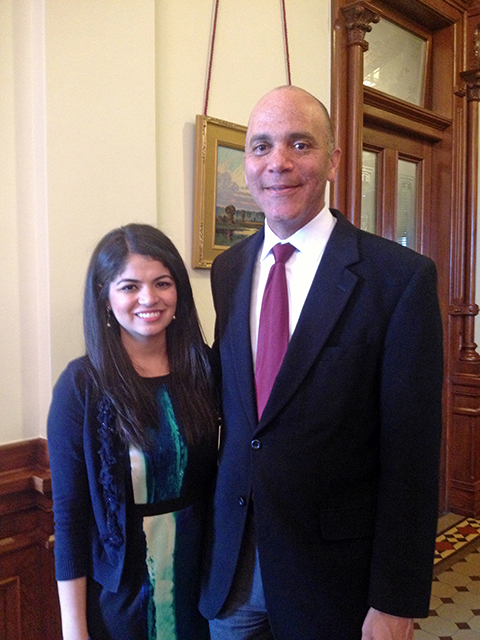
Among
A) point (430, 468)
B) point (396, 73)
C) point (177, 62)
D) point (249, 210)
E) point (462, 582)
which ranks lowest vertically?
point (462, 582)

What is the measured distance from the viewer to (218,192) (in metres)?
2.32

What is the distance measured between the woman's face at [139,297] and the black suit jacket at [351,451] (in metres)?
0.27

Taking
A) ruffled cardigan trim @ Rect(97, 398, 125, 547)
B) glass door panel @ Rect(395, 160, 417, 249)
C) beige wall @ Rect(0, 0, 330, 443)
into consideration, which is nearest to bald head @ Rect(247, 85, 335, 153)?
beige wall @ Rect(0, 0, 330, 443)

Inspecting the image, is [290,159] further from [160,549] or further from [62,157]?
[160,549]

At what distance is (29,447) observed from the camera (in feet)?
5.91

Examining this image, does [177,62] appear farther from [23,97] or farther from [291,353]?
[291,353]

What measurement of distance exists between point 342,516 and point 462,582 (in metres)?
2.16

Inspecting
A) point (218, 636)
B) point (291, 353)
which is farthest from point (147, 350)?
point (218, 636)

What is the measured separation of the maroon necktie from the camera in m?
1.28

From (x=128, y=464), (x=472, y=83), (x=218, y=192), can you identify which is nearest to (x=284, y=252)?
(x=128, y=464)

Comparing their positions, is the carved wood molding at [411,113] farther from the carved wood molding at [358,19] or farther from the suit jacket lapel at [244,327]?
the suit jacket lapel at [244,327]

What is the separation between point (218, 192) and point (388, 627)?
1.65 metres

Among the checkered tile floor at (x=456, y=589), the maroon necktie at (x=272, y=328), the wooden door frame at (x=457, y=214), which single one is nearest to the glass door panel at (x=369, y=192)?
the wooden door frame at (x=457, y=214)

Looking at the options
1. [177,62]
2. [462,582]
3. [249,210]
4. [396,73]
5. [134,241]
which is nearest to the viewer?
[134,241]
